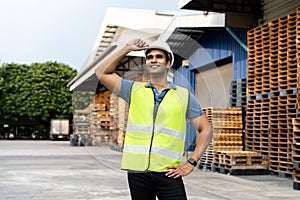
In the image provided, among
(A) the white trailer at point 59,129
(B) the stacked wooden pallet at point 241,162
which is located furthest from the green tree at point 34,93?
(B) the stacked wooden pallet at point 241,162

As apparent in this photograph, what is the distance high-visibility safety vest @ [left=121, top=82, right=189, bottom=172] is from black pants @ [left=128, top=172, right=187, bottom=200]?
0.19ft

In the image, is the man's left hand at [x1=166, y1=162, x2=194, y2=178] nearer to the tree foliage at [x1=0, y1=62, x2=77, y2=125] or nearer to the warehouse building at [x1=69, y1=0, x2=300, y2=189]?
the warehouse building at [x1=69, y1=0, x2=300, y2=189]

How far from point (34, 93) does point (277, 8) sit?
43.6m

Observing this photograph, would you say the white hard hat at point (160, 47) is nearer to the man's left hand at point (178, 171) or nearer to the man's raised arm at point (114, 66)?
the man's raised arm at point (114, 66)

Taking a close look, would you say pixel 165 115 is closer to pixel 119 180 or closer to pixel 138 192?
pixel 138 192

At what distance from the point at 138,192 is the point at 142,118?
46cm

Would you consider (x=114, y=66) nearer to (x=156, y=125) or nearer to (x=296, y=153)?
(x=156, y=125)

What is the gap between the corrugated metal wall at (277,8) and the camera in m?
13.3

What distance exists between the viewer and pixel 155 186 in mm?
2971

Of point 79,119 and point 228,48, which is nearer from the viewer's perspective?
point 79,119

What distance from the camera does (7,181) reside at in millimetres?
10734

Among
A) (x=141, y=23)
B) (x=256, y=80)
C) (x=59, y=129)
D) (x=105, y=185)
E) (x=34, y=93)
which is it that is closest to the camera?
(x=105, y=185)

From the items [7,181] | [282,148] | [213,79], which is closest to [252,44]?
[282,148]

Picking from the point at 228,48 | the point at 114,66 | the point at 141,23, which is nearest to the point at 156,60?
the point at 114,66
